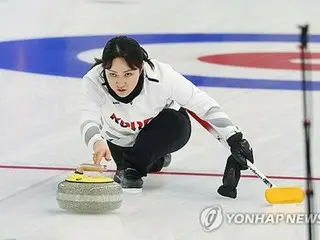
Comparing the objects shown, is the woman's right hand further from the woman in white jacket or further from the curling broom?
the curling broom

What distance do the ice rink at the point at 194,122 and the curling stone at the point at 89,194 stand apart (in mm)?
20

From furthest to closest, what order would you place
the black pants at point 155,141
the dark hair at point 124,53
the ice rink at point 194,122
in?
the black pants at point 155,141, the dark hair at point 124,53, the ice rink at point 194,122

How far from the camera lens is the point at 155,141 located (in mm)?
1551

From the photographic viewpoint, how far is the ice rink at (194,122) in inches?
51.4

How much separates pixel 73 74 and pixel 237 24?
33.1 inches

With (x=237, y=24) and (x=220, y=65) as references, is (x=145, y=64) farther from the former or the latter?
(x=237, y=24)

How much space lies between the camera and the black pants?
61.1 inches

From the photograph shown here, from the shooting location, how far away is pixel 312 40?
8.86ft

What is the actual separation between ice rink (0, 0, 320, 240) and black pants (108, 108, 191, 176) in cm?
4

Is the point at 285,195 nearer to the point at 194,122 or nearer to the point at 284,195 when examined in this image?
the point at 284,195

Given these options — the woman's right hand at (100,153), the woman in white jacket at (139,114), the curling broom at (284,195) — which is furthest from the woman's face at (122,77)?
the curling broom at (284,195)

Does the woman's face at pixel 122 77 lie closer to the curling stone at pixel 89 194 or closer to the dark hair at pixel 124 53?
the dark hair at pixel 124 53

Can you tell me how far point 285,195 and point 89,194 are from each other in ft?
1.13

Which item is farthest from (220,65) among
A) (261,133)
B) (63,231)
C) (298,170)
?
(63,231)
